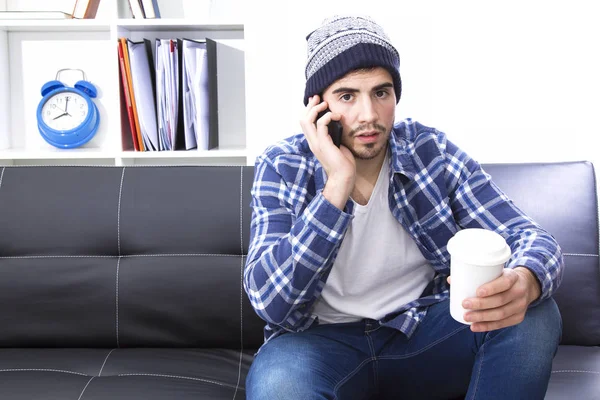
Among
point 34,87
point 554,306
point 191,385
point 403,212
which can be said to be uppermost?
point 34,87

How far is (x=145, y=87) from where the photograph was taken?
223 centimetres

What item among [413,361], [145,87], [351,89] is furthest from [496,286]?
[145,87]

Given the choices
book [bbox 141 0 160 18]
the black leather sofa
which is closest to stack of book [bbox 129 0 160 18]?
book [bbox 141 0 160 18]

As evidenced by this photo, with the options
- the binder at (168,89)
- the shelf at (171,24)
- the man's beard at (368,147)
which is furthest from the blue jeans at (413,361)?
the shelf at (171,24)

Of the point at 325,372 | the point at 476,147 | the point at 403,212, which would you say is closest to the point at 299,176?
the point at 403,212

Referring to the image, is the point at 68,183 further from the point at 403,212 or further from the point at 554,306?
the point at 554,306

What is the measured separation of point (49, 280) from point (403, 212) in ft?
2.99

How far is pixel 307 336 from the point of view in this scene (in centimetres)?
136

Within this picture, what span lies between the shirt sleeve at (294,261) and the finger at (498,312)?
0.29m

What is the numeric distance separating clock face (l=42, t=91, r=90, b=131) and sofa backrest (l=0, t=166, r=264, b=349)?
672mm

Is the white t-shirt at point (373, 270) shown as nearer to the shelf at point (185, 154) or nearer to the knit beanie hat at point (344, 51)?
the knit beanie hat at point (344, 51)

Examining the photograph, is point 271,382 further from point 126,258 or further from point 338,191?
point 126,258

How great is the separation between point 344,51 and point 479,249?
59 cm

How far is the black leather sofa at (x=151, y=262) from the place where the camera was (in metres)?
1.69
